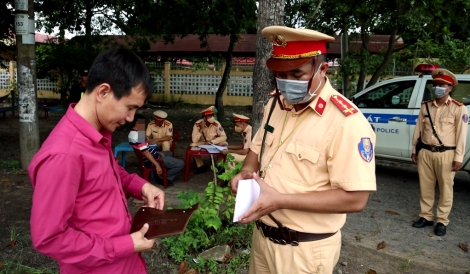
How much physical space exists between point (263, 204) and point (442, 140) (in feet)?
12.0

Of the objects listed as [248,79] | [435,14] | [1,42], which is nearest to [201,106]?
[248,79]

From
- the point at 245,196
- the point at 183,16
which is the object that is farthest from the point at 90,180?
the point at 183,16

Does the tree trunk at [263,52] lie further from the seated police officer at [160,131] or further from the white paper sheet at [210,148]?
the seated police officer at [160,131]

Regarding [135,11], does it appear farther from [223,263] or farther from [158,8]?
[223,263]

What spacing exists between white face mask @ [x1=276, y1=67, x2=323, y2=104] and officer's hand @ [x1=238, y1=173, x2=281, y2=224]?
441 millimetres

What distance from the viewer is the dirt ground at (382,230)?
3.60 meters

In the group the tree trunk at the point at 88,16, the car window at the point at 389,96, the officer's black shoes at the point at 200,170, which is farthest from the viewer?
the tree trunk at the point at 88,16

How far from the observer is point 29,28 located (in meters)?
5.65

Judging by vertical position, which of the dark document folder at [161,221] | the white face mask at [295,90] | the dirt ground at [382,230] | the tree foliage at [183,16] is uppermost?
the tree foliage at [183,16]

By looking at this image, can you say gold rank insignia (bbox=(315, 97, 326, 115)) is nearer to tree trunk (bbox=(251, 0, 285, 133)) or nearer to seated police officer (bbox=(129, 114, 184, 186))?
tree trunk (bbox=(251, 0, 285, 133))

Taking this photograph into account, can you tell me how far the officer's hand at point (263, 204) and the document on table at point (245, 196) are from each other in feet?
0.07

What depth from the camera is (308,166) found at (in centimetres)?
174

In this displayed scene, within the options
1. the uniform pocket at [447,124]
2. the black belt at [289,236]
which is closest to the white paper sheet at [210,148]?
the uniform pocket at [447,124]

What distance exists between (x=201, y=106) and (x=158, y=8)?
26.3ft
